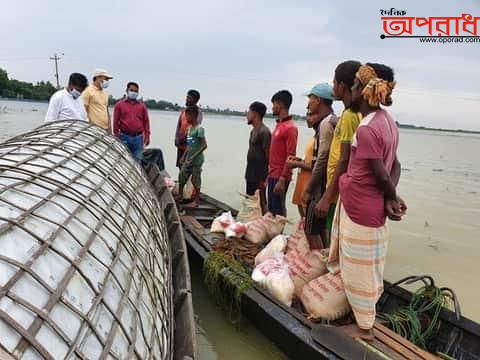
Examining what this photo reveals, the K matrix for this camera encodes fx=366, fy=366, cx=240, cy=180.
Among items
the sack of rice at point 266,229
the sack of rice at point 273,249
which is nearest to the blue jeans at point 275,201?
the sack of rice at point 266,229

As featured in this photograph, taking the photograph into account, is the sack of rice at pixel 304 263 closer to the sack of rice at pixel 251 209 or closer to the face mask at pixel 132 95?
the sack of rice at pixel 251 209

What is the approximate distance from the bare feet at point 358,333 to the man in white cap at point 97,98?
463 cm

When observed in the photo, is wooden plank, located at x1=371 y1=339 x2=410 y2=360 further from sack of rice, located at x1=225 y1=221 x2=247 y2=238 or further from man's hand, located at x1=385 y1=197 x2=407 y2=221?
sack of rice, located at x1=225 y1=221 x2=247 y2=238

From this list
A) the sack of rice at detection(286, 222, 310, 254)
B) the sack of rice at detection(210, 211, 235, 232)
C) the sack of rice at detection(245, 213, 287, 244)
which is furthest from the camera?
the sack of rice at detection(210, 211, 235, 232)

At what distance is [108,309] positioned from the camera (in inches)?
62.7

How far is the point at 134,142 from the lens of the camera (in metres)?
6.16

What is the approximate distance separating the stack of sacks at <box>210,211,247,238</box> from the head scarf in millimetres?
2291

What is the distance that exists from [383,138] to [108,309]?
5.79 feet

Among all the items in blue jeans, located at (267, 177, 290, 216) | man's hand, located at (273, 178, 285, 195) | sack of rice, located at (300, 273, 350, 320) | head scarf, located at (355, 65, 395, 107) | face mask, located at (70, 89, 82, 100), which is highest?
face mask, located at (70, 89, 82, 100)

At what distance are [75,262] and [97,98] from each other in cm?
456

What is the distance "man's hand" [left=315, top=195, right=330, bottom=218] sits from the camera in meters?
2.75

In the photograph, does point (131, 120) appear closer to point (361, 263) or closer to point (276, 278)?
point (276, 278)

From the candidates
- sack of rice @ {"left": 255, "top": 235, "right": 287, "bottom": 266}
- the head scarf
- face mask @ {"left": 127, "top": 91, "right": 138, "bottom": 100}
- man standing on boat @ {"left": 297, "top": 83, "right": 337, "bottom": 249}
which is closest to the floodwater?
sack of rice @ {"left": 255, "top": 235, "right": 287, "bottom": 266}

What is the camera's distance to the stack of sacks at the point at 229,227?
4.11 metres
